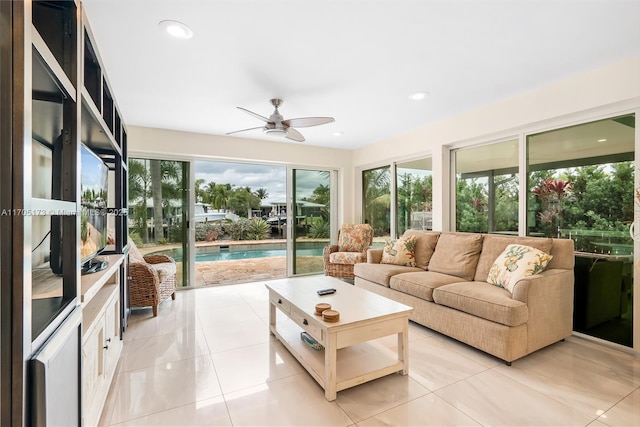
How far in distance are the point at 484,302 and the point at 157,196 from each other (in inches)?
170

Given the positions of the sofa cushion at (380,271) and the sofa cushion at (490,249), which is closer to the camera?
the sofa cushion at (490,249)

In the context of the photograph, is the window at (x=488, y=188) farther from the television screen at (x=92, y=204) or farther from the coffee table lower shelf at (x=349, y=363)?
the television screen at (x=92, y=204)

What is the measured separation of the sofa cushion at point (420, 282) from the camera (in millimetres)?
2916

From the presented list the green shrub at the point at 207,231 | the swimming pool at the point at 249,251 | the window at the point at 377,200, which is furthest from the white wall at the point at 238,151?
the green shrub at the point at 207,231

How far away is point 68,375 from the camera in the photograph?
110 centimetres

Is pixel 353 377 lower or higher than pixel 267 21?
lower

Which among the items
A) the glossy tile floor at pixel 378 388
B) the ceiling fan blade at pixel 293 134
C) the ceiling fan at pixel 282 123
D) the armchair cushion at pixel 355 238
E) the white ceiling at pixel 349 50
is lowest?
the glossy tile floor at pixel 378 388

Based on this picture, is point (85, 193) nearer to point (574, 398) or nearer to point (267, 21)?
point (267, 21)

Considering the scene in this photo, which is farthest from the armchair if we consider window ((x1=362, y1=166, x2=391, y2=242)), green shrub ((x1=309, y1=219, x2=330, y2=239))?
window ((x1=362, y1=166, x2=391, y2=242))

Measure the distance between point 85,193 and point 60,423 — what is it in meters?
1.29

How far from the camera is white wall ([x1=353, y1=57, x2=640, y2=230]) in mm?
2492

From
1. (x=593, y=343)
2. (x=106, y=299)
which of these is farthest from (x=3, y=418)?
(x=593, y=343)

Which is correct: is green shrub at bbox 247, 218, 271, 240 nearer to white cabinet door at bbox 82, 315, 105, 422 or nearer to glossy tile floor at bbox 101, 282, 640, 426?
glossy tile floor at bbox 101, 282, 640, 426

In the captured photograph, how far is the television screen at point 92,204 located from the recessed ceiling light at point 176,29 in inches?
36.5
